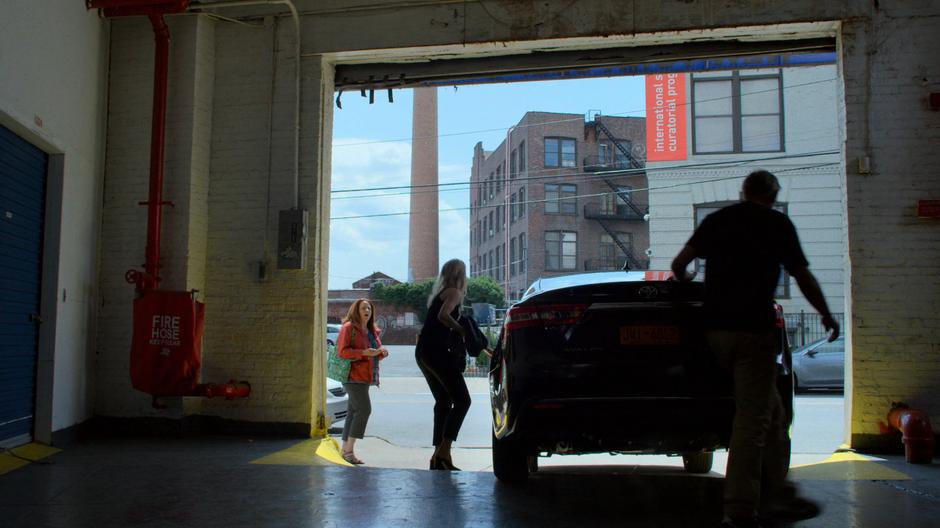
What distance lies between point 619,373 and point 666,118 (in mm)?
21782

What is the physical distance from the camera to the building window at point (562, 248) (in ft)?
145

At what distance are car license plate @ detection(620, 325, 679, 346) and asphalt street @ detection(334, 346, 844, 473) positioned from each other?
9.82 ft

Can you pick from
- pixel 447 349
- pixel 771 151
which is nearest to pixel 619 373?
pixel 447 349

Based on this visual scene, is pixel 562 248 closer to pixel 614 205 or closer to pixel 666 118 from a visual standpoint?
pixel 614 205

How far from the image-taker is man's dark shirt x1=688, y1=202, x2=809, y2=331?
3.82 meters

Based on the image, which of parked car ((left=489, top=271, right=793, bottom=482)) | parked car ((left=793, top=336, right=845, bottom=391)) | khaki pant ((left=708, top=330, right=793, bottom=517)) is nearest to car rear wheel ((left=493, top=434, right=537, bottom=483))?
parked car ((left=489, top=271, right=793, bottom=482))

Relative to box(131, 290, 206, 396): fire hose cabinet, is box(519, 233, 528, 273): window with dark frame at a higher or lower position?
higher

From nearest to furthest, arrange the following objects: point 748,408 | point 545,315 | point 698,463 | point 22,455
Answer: point 748,408
point 545,315
point 22,455
point 698,463

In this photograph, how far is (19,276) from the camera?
245 inches

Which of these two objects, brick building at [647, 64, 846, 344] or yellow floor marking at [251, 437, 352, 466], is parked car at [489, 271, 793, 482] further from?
brick building at [647, 64, 846, 344]

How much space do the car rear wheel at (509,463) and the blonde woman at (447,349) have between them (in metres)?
1.20

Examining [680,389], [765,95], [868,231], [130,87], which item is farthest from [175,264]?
[765,95]

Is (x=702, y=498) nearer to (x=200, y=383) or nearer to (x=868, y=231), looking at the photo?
(x=868, y=231)

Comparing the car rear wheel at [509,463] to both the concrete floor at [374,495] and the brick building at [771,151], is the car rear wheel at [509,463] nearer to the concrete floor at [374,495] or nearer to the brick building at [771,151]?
the concrete floor at [374,495]
